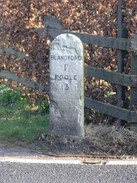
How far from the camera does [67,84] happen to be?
6.48m

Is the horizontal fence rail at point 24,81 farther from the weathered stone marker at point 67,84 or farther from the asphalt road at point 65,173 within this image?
the asphalt road at point 65,173

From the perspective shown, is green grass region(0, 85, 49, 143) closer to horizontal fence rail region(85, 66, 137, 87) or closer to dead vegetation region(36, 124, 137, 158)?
dead vegetation region(36, 124, 137, 158)

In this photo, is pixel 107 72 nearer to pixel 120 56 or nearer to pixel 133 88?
pixel 120 56

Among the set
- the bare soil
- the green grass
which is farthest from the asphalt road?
the green grass

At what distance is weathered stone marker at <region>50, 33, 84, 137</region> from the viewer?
21.1ft

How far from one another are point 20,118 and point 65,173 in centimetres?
261

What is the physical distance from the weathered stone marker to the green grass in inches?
20.9

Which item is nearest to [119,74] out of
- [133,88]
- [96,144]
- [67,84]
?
[133,88]

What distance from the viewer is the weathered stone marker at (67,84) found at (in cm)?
643

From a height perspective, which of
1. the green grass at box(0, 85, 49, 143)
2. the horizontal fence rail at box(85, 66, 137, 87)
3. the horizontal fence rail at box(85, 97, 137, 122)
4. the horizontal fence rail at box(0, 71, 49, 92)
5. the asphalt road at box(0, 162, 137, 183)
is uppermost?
the horizontal fence rail at box(85, 66, 137, 87)

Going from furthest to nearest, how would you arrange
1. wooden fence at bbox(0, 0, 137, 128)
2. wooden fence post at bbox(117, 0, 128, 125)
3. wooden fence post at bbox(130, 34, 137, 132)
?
wooden fence post at bbox(117, 0, 128, 125) < wooden fence at bbox(0, 0, 137, 128) < wooden fence post at bbox(130, 34, 137, 132)

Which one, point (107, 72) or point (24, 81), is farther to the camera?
point (24, 81)

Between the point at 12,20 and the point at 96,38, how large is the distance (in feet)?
5.44

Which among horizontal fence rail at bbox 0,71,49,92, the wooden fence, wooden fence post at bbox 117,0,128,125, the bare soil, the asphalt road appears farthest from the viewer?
horizontal fence rail at bbox 0,71,49,92
